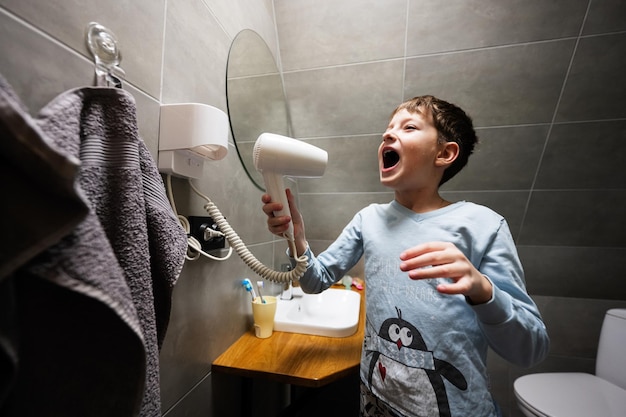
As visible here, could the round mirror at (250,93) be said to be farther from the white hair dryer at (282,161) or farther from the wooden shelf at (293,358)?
the wooden shelf at (293,358)

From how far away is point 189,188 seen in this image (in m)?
0.58

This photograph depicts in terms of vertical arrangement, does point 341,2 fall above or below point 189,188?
above

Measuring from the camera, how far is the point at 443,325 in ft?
1.91

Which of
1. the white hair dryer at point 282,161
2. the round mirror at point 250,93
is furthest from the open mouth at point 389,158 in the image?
the round mirror at point 250,93

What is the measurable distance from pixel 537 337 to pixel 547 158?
1063 mm

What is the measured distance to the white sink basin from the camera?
2.95 feet

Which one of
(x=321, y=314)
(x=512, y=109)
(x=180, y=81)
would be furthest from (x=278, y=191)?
(x=512, y=109)

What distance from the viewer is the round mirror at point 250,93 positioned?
797 mm

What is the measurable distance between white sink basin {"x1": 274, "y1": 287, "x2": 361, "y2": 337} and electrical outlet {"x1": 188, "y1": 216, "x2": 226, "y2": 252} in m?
0.47

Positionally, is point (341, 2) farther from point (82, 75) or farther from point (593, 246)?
point (593, 246)

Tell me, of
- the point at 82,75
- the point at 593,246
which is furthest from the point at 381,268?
the point at 593,246

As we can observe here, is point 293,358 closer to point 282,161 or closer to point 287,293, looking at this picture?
point 287,293

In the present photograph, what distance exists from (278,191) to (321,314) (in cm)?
77

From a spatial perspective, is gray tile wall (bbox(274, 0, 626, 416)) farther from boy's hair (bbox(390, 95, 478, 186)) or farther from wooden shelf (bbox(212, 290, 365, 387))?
wooden shelf (bbox(212, 290, 365, 387))
